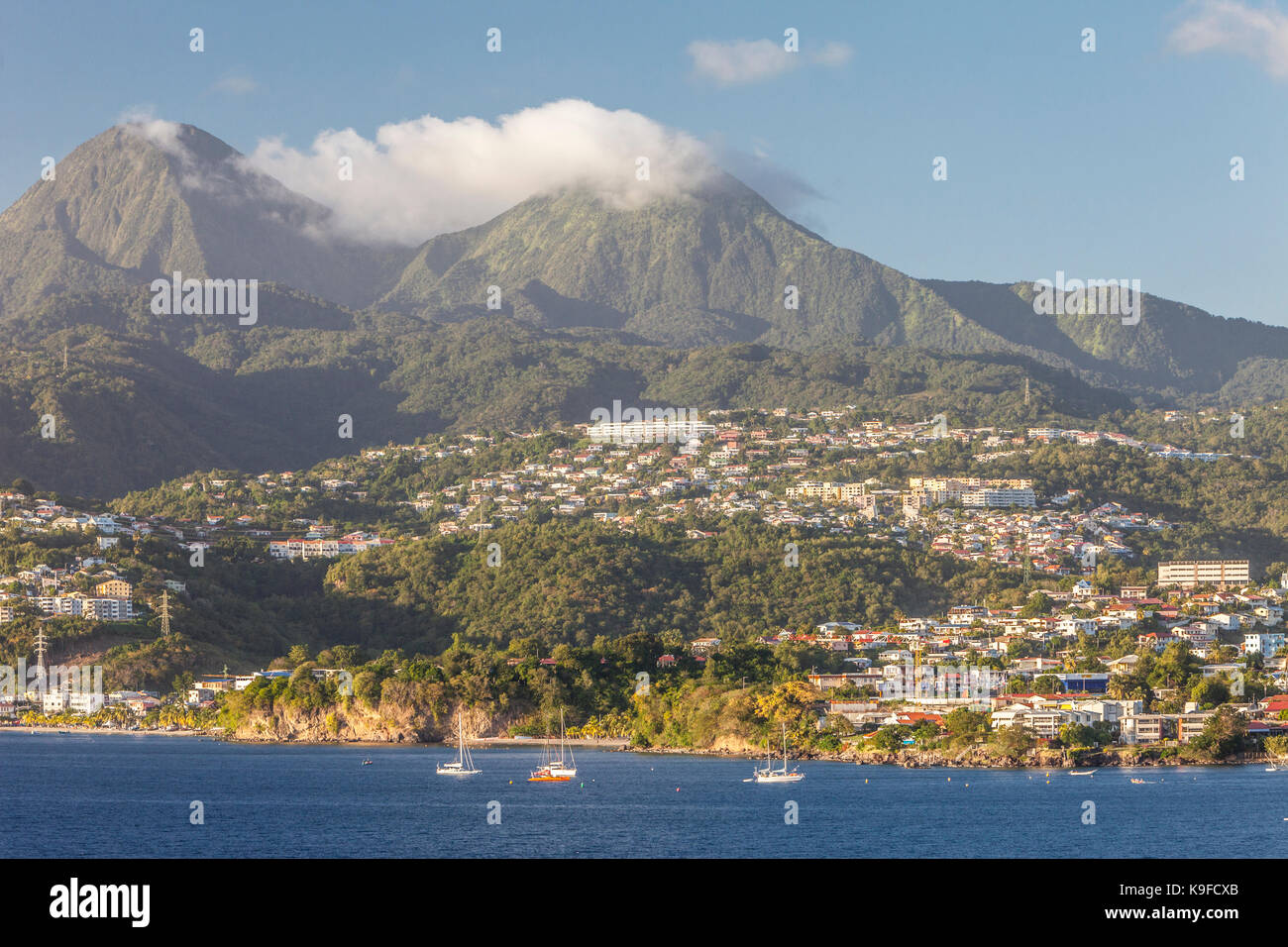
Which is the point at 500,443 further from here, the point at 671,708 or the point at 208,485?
the point at 671,708

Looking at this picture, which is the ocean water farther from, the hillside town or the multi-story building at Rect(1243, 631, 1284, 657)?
the multi-story building at Rect(1243, 631, 1284, 657)

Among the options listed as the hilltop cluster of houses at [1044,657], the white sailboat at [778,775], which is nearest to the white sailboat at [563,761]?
the white sailboat at [778,775]

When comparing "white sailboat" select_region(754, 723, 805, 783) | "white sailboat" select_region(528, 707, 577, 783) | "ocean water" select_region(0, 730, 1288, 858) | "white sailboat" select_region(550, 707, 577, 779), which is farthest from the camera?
"white sailboat" select_region(550, 707, 577, 779)

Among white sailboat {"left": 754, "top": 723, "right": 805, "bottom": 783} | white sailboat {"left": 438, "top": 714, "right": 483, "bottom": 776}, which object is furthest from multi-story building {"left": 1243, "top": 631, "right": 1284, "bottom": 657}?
white sailboat {"left": 438, "top": 714, "right": 483, "bottom": 776}

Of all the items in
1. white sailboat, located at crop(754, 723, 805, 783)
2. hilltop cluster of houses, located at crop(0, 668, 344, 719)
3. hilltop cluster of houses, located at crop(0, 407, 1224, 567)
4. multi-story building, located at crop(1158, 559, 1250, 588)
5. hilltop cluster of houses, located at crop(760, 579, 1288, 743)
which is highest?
hilltop cluster of houses, located at crop(0, 407, 1224, 567)

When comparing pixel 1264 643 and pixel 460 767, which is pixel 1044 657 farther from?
pixel 460 767

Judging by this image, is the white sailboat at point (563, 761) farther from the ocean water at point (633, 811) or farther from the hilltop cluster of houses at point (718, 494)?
the hilltop cluster of houses at point (718, 494)

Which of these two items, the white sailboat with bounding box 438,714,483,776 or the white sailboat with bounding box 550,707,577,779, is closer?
the white sailboat with bounding box 550,707,577,779

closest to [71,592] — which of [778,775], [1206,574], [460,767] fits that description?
[460,767]
